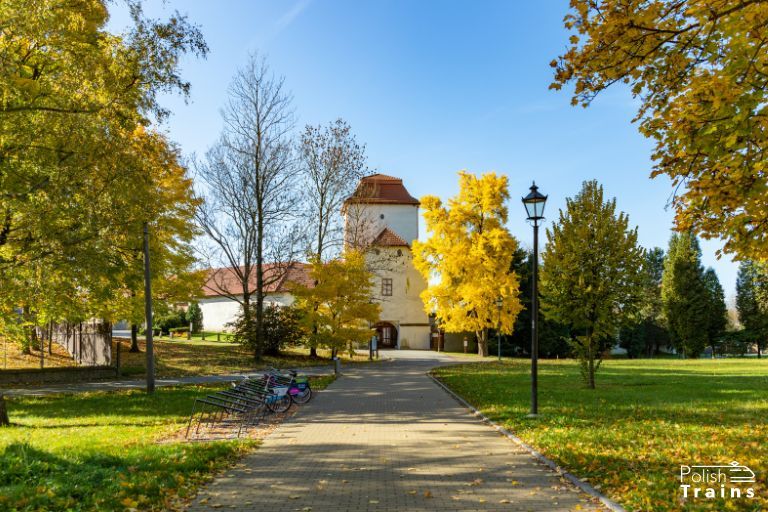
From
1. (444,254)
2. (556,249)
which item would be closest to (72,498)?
(556,249)

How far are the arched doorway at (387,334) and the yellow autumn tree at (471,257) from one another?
10.4 meters

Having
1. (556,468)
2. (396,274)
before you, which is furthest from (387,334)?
(556,468)

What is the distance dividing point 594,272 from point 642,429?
8.47 metres

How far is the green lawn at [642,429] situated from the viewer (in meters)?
6.53

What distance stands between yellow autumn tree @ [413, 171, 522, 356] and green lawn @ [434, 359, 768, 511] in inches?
696

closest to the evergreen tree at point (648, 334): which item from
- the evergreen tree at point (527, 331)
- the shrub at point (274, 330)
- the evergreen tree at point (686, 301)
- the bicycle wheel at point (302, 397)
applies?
the evergreen tree at point (686, 301)

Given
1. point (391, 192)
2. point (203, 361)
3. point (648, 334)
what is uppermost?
point (391, 192)

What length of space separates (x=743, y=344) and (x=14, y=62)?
66.1 m

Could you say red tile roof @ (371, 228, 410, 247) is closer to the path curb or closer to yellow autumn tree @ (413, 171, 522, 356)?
yellow autumn tree @ (413, 171, 522, 356)

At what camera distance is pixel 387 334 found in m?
50.2

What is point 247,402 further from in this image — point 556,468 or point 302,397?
point 556,468

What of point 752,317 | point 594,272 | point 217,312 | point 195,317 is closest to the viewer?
point 594,272

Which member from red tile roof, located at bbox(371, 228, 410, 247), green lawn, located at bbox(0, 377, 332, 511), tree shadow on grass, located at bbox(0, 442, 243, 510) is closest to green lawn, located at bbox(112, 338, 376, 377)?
green lawn, located at bbox(0, 377, 332, 511)

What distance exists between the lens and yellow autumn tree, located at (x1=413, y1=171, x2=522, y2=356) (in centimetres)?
3791
